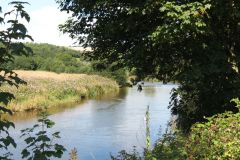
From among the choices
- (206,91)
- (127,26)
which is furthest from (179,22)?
(206,91)

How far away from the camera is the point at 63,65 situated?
8944 centimetres

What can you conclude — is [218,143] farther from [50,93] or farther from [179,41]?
[50,93]

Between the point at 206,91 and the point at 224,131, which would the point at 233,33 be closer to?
the point at 206,91

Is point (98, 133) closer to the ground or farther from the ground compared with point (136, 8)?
closer to the ground

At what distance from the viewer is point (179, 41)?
1209cm

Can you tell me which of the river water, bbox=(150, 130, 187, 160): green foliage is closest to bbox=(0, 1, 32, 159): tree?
bbox=(150, 130, 187, 160): green foliage

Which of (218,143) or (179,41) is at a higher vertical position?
(179,41)

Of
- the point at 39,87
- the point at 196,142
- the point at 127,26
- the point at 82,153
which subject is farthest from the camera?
the point at 39,87

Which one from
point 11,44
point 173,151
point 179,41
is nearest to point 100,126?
point 179,41

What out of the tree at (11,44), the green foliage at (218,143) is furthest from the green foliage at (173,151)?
the tree at (11,44)

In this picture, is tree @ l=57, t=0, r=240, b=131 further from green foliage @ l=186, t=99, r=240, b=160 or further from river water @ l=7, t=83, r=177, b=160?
green foliage @ l=186, t=99, r=240, b=160

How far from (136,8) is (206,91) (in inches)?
136

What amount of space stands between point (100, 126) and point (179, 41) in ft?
43.0

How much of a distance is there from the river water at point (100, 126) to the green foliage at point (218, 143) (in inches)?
278
